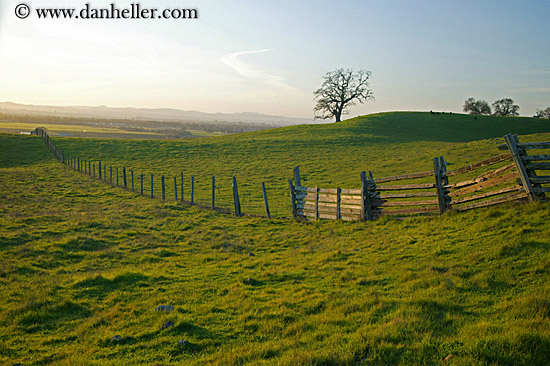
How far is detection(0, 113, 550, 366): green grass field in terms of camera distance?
4945 mm

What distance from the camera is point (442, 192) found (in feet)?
38.5

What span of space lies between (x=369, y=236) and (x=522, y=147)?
500cm

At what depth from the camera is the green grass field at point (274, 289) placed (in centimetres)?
495

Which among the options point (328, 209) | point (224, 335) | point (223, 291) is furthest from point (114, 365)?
point (328, 209)

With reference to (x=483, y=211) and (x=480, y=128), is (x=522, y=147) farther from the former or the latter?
(x=480, y=128)

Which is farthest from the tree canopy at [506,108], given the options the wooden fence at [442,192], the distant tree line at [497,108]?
the wooden fence at [442,192]

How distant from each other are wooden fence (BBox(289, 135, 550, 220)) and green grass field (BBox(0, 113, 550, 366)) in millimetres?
649

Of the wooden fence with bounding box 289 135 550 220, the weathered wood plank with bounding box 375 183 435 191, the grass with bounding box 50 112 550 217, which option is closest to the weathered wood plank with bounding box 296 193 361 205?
the wooden fence with bounding box 289 135 550 220

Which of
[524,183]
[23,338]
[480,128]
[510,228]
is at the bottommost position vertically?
[23,338]

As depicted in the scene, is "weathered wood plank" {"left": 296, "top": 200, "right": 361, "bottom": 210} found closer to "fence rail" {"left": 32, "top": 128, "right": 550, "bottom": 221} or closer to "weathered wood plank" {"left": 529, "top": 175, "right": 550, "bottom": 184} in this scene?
"fence rail" {"left": 32, "top": 128, "right": 550, "bottom": 221}

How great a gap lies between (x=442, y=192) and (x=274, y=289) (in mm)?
7127

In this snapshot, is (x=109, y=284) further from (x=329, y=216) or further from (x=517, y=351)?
(x=329, y=216)

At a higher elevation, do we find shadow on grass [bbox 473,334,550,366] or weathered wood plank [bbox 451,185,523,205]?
weathered wood plank [bbox 451,185,523,205]

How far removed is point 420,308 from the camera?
5.75 m
